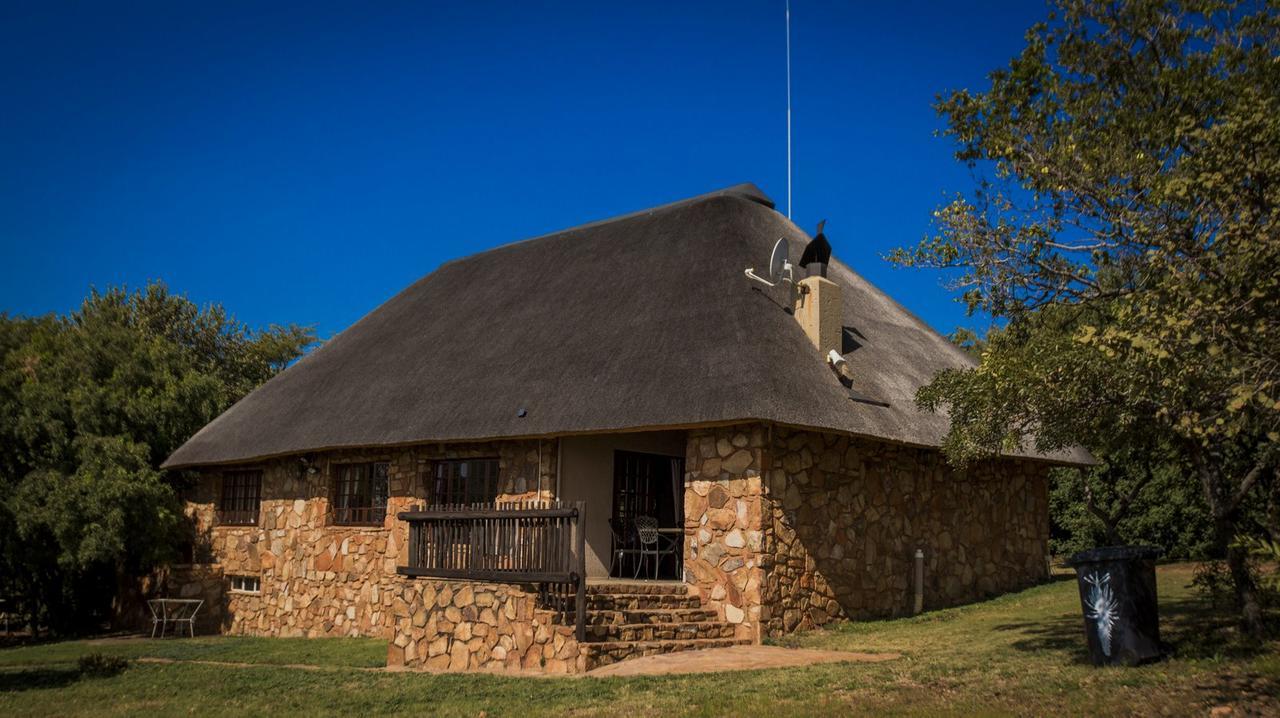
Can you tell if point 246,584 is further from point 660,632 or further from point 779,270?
point 779,270

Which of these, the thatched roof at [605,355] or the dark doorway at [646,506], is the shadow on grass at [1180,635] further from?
the dark doorway at [646,506]

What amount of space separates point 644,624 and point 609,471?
13.2ft

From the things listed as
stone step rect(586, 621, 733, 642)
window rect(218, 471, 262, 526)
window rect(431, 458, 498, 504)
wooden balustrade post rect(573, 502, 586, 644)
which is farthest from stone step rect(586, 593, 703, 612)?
window rect(218, 471, 262, 526)

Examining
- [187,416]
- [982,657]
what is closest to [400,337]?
[187,416]

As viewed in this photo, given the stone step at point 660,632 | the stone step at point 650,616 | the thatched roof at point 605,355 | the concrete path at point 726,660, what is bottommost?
the concrete path at point 726,660

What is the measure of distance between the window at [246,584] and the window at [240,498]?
38.3 inches

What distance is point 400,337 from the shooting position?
1928 cm

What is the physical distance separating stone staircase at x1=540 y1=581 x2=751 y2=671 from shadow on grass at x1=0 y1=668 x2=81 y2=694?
5738mm

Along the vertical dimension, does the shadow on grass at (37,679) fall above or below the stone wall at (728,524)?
below

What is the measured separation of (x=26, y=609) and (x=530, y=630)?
14546mm

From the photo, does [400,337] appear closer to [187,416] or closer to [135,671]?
[187,416]

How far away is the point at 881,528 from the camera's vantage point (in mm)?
14023

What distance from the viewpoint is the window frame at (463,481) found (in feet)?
49.6

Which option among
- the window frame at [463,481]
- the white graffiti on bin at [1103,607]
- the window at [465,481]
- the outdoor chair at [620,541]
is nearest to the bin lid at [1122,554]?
the white graffiti on bin at [1103,607]
